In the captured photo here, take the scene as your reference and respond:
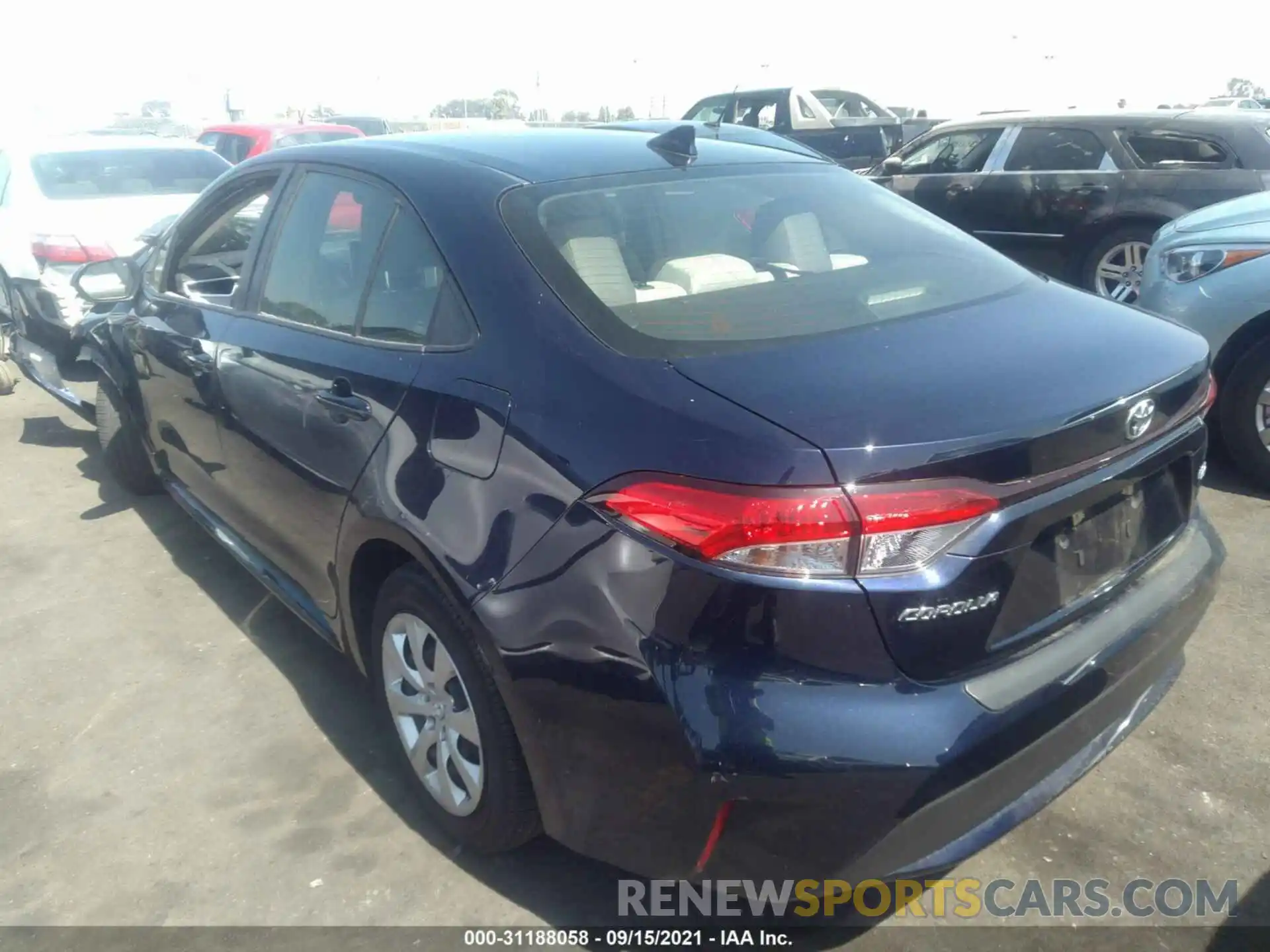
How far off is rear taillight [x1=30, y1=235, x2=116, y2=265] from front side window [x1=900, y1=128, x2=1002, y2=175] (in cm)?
647

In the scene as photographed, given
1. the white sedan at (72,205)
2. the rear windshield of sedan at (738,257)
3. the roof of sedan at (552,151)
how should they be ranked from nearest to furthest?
the rear windshield of sedan at (738,257) → the roof of sedan at (552,151) → the white sedan at (72,205)

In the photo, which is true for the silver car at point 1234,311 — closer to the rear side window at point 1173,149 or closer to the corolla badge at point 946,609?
the rear side window at point 1173,149

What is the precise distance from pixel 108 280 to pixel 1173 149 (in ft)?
22.4

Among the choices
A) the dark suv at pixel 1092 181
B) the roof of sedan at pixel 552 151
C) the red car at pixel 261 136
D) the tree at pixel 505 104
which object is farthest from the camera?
the tree at pixel 505 104

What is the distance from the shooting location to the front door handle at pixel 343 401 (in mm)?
2660

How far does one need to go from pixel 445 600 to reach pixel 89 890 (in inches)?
48.7

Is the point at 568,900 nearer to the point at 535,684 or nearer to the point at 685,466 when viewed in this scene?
the point at 535,684

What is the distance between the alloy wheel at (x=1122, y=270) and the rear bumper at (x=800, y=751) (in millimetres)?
5756

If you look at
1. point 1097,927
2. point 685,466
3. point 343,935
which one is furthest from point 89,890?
point 1097,927

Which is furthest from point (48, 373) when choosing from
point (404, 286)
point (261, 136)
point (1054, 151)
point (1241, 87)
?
point (1241, 87)

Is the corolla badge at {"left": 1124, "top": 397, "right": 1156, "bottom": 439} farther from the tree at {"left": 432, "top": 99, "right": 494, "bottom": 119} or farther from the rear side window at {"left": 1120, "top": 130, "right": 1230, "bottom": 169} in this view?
the tree at {"left": 432, "top": 99, "right": 494, "bottom": 119}

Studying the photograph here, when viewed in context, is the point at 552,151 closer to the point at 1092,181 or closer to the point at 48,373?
the point at 48,373

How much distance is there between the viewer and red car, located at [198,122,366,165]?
43.9ft

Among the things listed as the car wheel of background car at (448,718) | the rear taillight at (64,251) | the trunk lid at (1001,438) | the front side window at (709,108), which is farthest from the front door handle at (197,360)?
the front side window at (709,108)
